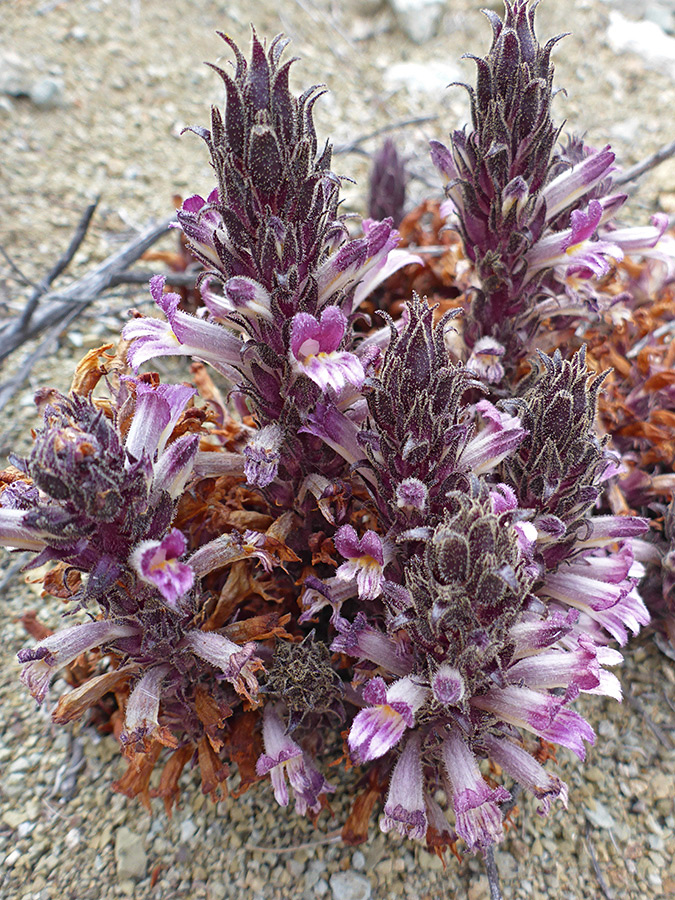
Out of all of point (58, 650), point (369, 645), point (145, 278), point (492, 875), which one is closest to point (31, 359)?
point (145, 278)

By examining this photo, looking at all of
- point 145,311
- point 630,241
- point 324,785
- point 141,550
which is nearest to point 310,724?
point 324,785

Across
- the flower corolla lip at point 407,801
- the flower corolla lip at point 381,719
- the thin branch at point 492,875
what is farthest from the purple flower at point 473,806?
the thin branch at point 492,875

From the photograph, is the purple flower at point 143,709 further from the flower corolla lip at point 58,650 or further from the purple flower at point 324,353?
the purple flower at point 324,353

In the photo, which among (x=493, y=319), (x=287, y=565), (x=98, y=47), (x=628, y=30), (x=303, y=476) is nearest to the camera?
(x=303, y=476)

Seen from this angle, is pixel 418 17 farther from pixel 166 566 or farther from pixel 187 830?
pixel 187 830

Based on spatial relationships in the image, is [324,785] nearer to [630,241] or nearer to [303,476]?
[303,476]

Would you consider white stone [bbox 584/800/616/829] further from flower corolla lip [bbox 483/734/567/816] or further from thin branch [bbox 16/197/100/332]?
thin branch [bbox 16/197/100/332]
